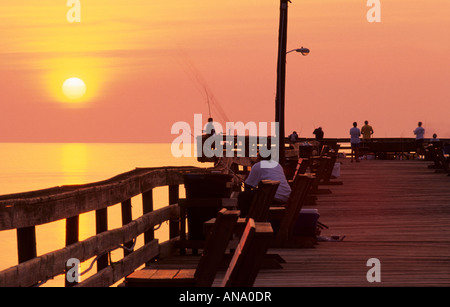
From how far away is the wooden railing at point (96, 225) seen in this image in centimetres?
668

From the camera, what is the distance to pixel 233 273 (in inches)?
183

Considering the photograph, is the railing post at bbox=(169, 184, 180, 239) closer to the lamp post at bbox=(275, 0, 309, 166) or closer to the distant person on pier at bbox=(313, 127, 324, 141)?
the lamp post at bbox=(275, 0, 309, 166)

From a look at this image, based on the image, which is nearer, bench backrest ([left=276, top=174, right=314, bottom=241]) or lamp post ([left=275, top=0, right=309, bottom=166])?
bench backrest ([left=276, top=174, right=314, bottom=241])

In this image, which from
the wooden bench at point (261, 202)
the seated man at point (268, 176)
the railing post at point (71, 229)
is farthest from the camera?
the seated man at point (268, 176)

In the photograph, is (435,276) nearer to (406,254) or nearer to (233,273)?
(406,254)

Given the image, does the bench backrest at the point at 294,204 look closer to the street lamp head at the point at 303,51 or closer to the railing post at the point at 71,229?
the railing post at the point at 71,229

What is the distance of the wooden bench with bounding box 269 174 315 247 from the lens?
1202 centimetres

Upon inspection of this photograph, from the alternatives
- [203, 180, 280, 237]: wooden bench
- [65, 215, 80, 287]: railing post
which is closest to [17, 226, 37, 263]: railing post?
[65, 215, 80, 287]: railing post

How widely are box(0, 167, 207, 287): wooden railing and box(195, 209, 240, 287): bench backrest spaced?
1.34m

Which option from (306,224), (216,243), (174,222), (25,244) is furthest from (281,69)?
(216,243)

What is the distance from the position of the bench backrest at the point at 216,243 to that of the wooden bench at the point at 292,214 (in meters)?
5.62

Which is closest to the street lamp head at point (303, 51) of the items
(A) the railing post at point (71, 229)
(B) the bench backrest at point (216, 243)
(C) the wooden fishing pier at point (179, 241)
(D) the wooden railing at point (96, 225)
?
(C) the wooden fishing pier at point (179, 241)

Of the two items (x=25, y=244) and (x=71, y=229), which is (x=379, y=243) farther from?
(x=25, y=244)
